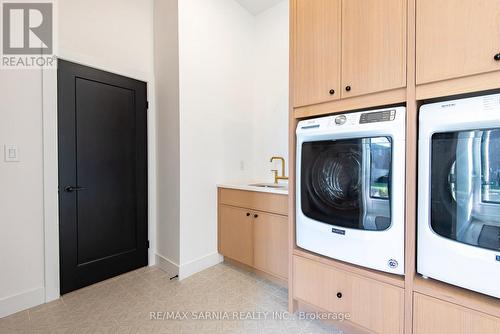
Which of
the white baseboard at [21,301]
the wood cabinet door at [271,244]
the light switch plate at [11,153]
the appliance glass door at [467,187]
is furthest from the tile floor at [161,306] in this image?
the light switch plate at [11,153]

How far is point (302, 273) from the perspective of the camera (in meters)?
1.62

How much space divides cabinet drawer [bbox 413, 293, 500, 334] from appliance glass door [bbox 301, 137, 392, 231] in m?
0.39

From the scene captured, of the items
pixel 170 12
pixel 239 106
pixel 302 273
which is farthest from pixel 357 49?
pixel 170 12

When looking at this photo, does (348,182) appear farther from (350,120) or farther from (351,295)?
(351,295)

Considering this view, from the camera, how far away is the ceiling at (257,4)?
2.83 metres

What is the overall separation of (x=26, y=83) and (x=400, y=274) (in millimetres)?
2853

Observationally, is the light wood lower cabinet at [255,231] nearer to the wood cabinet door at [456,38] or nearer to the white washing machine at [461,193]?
the white washing machine at [461,193]

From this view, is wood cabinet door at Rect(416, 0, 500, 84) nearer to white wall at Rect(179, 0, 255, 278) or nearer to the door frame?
white wall at Rect(179, 0, 255, 278)

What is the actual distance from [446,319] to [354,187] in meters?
0.72

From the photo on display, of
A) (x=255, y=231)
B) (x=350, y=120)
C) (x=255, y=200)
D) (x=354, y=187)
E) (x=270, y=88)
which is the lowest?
(x=255, y=231)

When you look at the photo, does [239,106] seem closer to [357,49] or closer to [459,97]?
[357,49]

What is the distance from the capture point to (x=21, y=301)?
1772 mm

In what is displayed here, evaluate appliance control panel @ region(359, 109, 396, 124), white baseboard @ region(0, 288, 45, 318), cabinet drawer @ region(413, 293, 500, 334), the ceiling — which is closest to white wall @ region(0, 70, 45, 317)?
white baseboard @ region(0, 288, 45, 318)

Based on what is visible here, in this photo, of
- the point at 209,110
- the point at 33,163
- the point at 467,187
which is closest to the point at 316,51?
the point at 467,187
